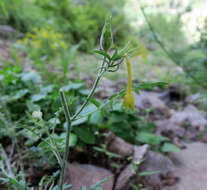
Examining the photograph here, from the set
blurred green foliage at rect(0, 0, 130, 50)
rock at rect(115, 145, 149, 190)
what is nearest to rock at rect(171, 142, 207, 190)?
rock at rect(115, 145, 149, 190)

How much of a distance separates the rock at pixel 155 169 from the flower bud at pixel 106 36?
2.72ft

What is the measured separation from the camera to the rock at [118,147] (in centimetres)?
113

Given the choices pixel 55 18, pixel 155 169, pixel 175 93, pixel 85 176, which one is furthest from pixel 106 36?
pixel 55 18

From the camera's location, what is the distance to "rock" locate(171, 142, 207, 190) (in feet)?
3.70

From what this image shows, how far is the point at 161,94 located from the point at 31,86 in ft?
6.89

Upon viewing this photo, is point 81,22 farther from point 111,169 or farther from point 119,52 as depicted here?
point 119,52

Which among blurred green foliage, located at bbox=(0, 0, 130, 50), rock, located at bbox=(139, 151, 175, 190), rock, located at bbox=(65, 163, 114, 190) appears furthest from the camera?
blurred green foliage, located at bbox=(0, 0, 130, 50)

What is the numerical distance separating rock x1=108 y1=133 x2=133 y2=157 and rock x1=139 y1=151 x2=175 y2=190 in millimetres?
118

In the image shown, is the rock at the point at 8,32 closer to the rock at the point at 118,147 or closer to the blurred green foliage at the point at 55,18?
the blurred green foliage at the point at 55,18

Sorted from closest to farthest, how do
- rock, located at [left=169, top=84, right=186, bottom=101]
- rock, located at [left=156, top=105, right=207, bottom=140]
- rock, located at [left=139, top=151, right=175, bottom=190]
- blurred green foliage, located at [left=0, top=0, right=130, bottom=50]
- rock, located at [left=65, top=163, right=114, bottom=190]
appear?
rock, located at [left=65, top=163, right=114, bottom=190], rock, located at [left=139, top=151, right=175, bottom=190], rock, located at [left=156, top=105, right=207, bottom=140], rock, located at [left=169, top=84, right=186, bottom=101], blurred green foliage, located at [left=0, top=0, right=130, bottom=50]

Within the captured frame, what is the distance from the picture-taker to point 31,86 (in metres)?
1.38

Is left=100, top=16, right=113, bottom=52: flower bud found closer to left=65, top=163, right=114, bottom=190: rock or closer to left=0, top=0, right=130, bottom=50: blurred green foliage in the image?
left=65, top=163, right=114, bottom=190: rock

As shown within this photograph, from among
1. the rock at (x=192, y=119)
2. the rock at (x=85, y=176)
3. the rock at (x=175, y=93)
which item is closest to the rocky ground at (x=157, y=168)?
the rock at (x=85, y=176)

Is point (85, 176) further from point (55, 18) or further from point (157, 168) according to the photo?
point (55, 18)
